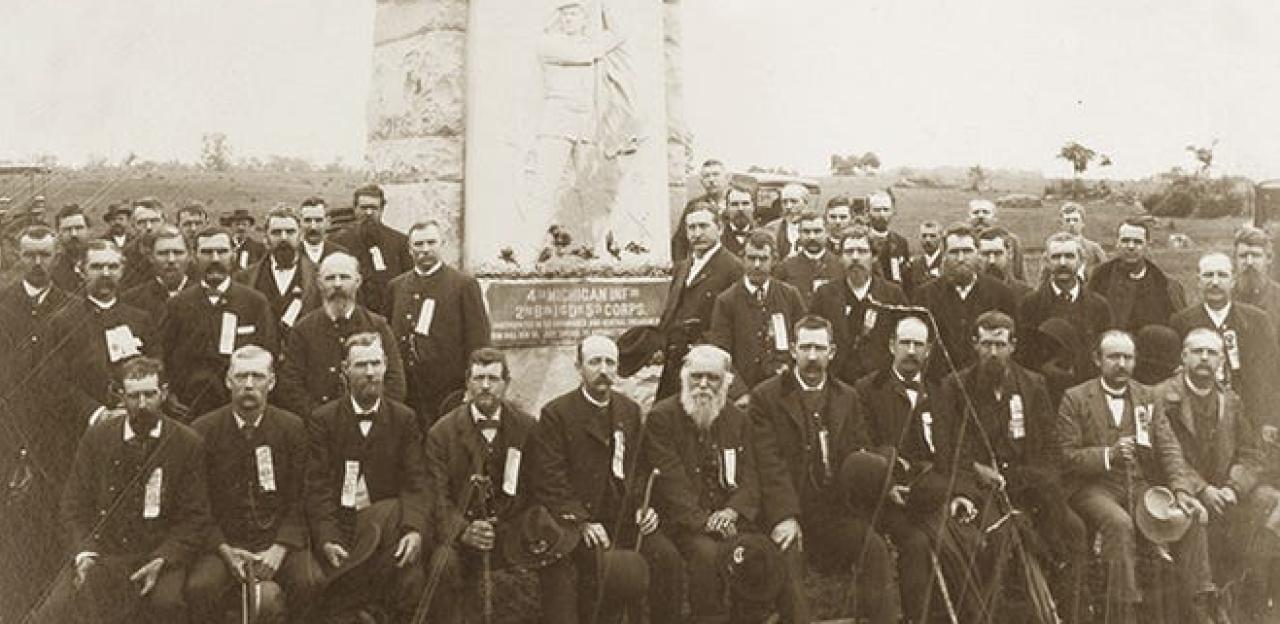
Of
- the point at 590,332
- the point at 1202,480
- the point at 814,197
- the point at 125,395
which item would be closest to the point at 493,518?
the point at 125,395

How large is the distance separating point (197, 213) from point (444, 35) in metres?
1.91

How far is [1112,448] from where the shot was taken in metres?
5.38

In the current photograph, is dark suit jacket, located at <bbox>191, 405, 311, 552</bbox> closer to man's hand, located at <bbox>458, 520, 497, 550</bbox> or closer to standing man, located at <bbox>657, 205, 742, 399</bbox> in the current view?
man's hand, located at <bbox>458, 520, 497, 550</bbox>

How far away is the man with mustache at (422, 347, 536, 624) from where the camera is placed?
191 inches

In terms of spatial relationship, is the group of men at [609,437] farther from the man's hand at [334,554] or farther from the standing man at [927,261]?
the standing man at [927,261]

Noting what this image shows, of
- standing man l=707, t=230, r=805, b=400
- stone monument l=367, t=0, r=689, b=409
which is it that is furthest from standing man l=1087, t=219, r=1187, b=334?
stone monument l=367, t=0, r=689, b=409

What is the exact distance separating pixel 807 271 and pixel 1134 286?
174 cm

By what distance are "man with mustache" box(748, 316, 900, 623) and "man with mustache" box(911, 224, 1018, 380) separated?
1.06 m

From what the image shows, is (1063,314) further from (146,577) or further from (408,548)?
(146,577)

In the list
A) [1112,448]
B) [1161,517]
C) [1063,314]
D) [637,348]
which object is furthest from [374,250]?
[1161,517]

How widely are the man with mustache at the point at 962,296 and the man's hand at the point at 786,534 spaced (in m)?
1.56

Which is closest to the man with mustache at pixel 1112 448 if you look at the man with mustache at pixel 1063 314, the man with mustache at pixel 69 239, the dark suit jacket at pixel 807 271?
the man with mustache at pixel 1063 314

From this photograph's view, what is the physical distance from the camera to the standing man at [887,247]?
7.31m

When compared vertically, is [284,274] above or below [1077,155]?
below
